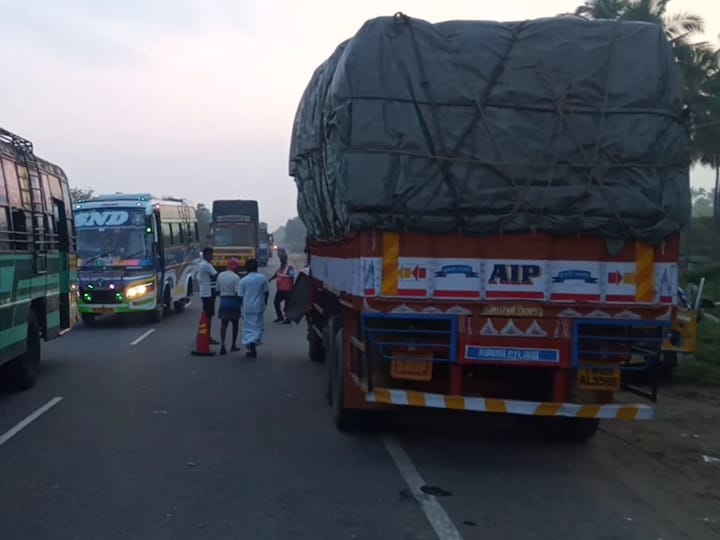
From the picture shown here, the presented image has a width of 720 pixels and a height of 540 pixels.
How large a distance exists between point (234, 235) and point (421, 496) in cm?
3797

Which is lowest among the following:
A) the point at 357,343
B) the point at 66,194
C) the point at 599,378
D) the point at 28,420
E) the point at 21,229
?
the point at 28,420

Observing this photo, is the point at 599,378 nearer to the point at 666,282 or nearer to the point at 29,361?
the point at 666,282

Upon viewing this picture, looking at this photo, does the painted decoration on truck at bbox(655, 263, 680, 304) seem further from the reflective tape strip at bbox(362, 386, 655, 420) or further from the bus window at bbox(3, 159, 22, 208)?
the bus window at bbox(3, 159, 22, 208)

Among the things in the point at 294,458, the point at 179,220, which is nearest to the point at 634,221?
the point at 294,458

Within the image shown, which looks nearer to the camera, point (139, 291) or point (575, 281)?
point (575, 281)

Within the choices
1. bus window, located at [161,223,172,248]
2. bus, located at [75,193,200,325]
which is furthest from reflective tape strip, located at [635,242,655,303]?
bus window, located at [161,223,172,248]

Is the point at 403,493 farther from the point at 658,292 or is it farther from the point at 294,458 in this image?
the point at 658,292

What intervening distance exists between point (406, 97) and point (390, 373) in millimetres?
2420

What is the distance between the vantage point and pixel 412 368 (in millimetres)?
8094

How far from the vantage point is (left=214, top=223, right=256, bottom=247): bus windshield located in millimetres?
44197

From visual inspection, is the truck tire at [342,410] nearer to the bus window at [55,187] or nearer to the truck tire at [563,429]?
the truck tire at [563,429]

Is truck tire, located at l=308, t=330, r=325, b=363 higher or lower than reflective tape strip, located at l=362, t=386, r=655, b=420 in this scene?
lower

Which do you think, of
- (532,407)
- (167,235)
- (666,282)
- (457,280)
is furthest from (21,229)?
(167,235)

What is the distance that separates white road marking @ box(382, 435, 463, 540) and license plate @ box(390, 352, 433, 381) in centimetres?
76
